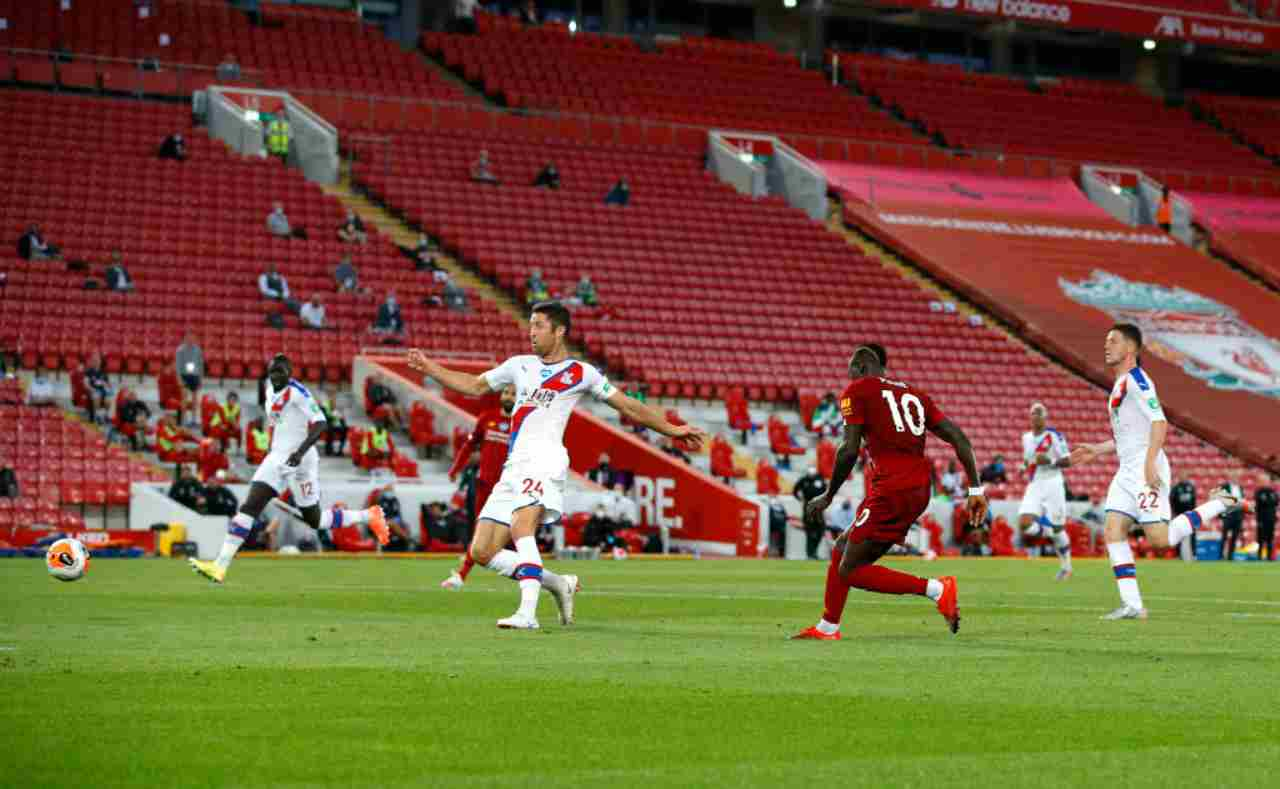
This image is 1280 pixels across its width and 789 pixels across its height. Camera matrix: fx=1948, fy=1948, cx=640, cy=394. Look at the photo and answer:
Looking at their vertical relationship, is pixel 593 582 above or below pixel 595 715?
below

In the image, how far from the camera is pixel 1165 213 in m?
60.5

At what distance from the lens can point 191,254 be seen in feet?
138

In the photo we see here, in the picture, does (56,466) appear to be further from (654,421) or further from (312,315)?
(654,421)

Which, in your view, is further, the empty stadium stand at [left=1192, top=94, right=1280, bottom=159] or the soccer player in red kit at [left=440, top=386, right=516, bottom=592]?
the empty stadium stand at [left=1192, top=94, right=1280, bottom=159]

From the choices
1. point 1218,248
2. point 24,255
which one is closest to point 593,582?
point 24,255

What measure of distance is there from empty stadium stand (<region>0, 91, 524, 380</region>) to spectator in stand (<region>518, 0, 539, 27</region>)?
1509cm

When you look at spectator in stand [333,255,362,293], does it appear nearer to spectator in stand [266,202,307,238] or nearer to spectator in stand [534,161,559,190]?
spectator in stand [266,202,307,238]

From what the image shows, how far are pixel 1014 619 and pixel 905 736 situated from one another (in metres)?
8.64

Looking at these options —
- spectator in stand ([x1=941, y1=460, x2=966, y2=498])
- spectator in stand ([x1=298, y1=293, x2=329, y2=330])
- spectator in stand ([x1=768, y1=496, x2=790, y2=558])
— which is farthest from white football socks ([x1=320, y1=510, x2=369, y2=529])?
spectator in stand ([x1=941, y1=460, x2=966, y2=498])

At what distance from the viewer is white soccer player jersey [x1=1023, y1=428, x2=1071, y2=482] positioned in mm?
27094

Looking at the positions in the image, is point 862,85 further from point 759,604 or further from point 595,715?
point 595,715

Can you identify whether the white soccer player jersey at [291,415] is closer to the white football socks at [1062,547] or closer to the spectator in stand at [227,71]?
the white football socks at [1062,547]

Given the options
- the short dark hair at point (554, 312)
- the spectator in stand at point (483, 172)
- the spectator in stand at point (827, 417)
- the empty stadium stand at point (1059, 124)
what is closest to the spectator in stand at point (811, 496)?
the spectator in stand at point (827, 417)

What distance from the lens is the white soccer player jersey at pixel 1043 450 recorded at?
2709 cm
